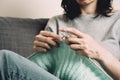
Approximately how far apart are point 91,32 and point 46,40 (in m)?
0.28

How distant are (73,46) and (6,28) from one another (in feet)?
1.61

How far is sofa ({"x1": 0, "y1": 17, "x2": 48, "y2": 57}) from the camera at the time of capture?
1.29 m

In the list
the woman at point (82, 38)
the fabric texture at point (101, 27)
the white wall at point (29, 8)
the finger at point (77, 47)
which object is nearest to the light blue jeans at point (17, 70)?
the woman at point (82, 38)

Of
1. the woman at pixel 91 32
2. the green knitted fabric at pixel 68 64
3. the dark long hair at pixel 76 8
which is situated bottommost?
the green knitted fabric at pixel 68 64

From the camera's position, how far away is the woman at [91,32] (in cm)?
98

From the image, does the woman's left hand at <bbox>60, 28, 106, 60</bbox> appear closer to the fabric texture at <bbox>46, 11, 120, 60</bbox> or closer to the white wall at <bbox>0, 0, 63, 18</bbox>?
the fabric texture at <bbox>46, 11, 120, 60</bbox>

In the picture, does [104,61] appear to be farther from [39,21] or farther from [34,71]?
[39,21]

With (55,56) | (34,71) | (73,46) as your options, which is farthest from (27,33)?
(34,71)

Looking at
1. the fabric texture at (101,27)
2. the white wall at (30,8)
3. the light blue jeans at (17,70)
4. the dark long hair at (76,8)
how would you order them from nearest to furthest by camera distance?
1. the light blue jeans at (17,70)
2. the fabric texture at (101,27)
3. the dark long hair at (76,8)
4. the white wall at (30,8)

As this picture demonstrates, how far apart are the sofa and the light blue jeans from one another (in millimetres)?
472

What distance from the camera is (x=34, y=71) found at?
2.67 ft

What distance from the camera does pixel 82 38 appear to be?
3.21ft

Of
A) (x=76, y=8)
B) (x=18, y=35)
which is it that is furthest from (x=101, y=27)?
(x=18, y=35)

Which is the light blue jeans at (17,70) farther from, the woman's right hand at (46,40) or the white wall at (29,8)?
the white wall at (29,8)
